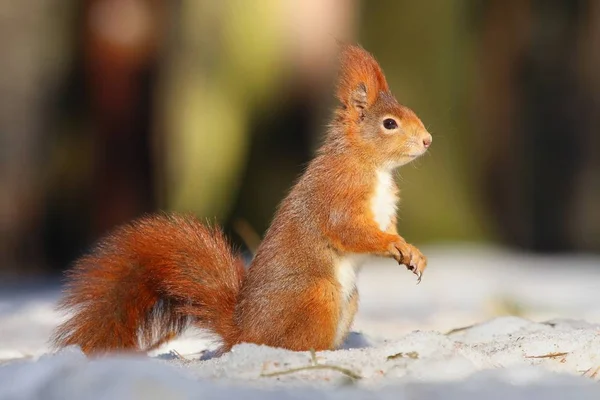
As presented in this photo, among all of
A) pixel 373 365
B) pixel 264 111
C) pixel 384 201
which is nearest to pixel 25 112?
pixel 264 111

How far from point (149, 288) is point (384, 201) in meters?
0.68

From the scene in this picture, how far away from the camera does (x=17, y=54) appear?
7.17 m

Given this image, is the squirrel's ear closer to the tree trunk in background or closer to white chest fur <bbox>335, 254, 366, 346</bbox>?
white chest fur <bbox>335, 254, 366, 346</bbox>

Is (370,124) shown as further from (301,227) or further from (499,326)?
(499,326)

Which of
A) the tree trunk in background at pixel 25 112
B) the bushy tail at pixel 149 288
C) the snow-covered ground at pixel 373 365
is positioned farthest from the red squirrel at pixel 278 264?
the tree trunk in background at pixel 25 112

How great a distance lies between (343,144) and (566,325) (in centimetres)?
91

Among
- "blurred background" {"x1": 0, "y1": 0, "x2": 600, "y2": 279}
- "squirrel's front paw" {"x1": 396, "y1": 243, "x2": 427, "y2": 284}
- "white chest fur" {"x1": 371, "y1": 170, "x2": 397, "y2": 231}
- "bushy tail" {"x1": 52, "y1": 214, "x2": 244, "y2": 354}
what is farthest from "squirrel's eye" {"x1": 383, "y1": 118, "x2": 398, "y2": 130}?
"blurred background" {"x1": 0, "y1": 0, "x2": 600, "y2": 279}

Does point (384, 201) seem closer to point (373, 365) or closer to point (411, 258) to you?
point (411, 258)

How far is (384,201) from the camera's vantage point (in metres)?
2.86

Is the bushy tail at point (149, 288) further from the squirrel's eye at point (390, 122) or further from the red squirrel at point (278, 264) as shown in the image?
the squirrel's eye at point (390, 122)

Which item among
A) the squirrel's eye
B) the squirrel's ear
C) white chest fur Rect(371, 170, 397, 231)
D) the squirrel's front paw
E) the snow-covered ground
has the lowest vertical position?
the snow-covered ground

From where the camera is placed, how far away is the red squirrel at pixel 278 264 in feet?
8.73

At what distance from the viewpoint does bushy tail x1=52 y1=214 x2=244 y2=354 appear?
8.79 feet

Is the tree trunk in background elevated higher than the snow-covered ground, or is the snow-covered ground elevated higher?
the tree trunk in background
